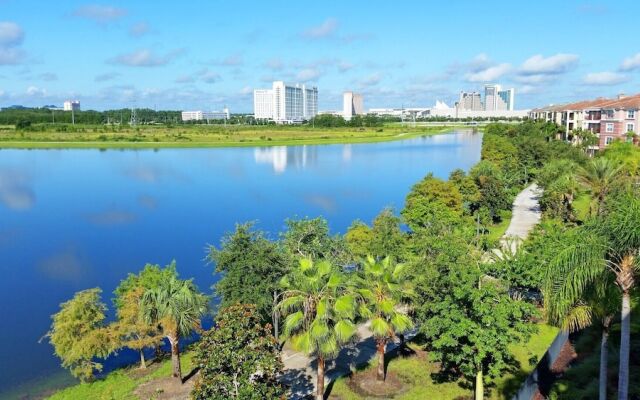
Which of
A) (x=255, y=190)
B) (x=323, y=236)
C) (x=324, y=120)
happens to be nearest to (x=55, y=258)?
(x=323, y=236)

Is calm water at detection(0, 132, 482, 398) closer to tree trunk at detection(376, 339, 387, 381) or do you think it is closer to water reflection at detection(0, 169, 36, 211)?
water reflection at detection(0, 169, 36, 211)

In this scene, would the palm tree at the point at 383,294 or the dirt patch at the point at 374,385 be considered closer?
the palm tree at the point at 383,294

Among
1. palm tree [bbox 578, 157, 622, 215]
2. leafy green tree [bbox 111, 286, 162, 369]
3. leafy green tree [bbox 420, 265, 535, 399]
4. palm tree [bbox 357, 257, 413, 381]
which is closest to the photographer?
leafy green tree [bbox 420, 265, 535, 399]

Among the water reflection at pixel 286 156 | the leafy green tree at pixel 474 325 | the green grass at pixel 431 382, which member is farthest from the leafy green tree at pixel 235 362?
the water reflection at pixel 286 156

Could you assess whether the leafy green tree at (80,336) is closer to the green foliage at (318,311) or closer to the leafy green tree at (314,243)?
the leafy green tree at (314,243)

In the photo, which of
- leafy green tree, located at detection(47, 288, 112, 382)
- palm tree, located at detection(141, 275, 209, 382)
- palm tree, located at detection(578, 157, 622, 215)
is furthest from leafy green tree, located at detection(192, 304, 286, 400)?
palm tree, located at detection(578, 157, 622, 215)

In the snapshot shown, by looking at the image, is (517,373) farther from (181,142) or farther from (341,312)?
(181,142)

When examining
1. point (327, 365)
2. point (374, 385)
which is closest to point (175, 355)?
point (327, 365)
